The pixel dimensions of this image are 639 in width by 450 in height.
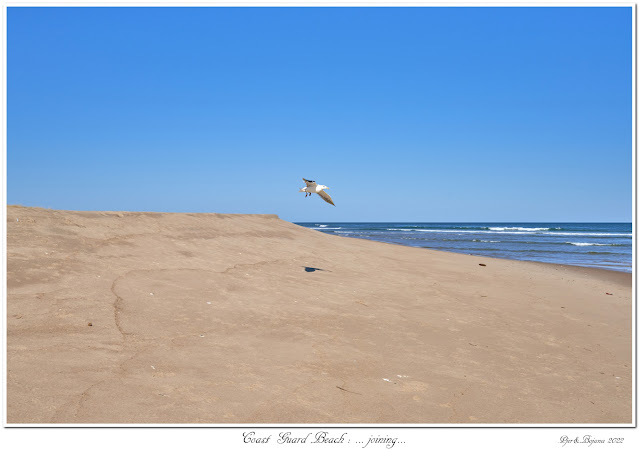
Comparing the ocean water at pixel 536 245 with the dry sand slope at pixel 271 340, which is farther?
the ocean water at pixel 536 245

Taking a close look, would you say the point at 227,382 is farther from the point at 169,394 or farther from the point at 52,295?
the point at 52,295

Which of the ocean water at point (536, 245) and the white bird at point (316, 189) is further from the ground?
the white bird at point (316, 189)

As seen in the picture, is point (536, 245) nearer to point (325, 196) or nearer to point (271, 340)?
point (325, 196)

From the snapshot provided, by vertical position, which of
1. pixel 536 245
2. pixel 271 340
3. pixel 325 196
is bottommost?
pixel 536 245

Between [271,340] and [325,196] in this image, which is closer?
[271,340]

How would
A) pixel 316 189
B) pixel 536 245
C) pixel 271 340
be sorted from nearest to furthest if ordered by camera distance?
pixel 271 340
pixel 316 189
pixel 536 245

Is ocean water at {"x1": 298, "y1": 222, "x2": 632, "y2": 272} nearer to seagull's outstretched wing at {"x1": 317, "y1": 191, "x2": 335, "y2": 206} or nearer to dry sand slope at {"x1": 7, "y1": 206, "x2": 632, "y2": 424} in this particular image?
dry sand slope at {"x1": 7, "y1": 206, "x2": 632, "y2": 424}

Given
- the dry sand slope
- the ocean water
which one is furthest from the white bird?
the ocean water

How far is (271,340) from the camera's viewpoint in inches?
161

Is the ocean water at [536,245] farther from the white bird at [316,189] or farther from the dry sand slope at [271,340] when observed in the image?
the white bird at [316,189]

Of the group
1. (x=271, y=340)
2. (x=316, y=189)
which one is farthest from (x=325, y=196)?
(x=271, y=340)

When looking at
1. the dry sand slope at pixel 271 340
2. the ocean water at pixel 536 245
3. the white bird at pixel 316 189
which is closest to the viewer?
the dry sand slope at pixel 271 340

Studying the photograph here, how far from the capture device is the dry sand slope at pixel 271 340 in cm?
289

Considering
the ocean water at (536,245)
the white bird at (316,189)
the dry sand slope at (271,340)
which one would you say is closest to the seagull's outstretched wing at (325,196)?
the white bird at (316,189)
